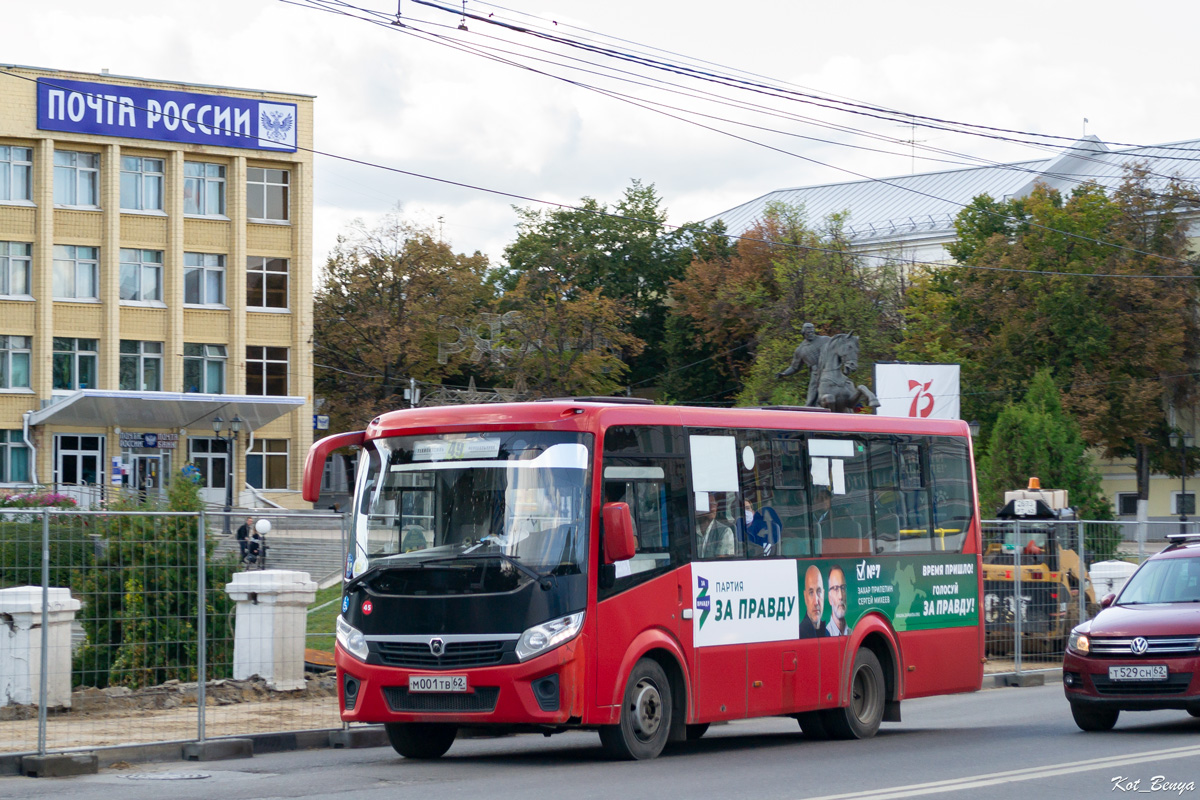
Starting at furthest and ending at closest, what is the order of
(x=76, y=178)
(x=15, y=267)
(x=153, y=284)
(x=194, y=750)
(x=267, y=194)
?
(x=267, y=194)
(x=153, y=284)
(x=76, y=178)
(x=15, y=267)
(x=194, y=750)

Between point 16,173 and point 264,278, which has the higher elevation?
point 16,173

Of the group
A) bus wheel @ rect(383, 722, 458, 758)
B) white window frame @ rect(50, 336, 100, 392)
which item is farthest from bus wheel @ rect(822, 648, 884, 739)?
white window frame @ rect(50, 336, 100, 392)

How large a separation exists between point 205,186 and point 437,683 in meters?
51.3

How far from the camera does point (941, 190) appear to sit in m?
83.0

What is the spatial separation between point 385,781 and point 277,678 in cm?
413

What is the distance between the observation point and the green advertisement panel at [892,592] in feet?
47.3

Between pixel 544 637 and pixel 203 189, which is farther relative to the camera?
pixel 203 189

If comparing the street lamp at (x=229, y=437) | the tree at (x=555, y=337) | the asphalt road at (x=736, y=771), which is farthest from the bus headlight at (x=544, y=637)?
the tree at (x=555, y=337)

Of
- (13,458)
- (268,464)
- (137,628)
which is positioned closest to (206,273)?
(268,464)

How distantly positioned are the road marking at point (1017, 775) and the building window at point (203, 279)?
171 feet

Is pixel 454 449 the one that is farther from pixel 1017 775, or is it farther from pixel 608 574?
pixel 1017 775

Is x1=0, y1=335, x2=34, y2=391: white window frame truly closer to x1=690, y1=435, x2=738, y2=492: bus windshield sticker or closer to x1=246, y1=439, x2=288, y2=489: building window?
x1=246, y1=439, x2=288, y2=489: building window

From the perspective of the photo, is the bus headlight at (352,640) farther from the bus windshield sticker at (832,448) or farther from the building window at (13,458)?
the building window at (13,458)

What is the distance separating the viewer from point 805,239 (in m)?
70.1
